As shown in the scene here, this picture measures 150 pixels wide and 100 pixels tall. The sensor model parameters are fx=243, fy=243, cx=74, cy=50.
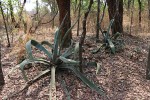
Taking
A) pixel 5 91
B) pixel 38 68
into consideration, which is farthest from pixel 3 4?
pixel 5 91

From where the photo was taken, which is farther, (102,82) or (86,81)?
(102,82)

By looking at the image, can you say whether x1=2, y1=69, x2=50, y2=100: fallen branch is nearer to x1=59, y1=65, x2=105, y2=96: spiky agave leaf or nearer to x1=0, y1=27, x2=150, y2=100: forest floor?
x1=0, y1=27, x2=150, y2=100: forest floor

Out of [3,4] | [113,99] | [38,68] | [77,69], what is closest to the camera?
[113,99]

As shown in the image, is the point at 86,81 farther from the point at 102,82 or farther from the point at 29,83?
the point at 29,83

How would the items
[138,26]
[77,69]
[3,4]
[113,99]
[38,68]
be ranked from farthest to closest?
1. [138,26]
2. [3,4]
3. [38,68]
4. [77,69]
5. [113,99]

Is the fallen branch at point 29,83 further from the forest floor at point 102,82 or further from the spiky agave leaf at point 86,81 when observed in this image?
the spiky agave leaf at point 86,81

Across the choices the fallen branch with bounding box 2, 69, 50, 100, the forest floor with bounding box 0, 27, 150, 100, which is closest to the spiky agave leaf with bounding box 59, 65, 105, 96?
the forest floor with bounding box 0, 27, 150, 100

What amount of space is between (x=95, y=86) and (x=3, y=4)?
16.2 ft

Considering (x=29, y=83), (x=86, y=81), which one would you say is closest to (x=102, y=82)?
(x=86, y=81)

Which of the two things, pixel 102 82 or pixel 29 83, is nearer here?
pixel 29 83

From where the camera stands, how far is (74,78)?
3.71 m

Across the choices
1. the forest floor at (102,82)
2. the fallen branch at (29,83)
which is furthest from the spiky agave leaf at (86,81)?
the fallen branch at (29,83)

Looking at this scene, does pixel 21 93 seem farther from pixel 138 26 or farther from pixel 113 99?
pixel 138 26

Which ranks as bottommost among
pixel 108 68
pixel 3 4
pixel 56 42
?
pixel 108 68
